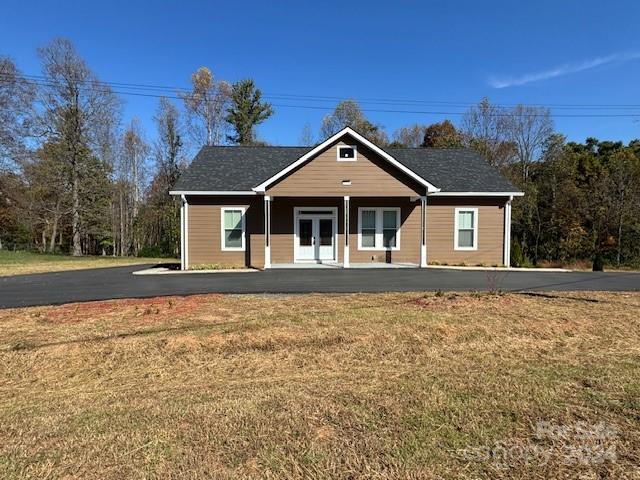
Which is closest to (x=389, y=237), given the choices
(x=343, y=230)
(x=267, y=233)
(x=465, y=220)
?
(x=343, y=230)

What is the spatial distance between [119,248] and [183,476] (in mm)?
37110

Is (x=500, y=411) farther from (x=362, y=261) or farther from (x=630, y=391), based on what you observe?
(x=362, y=261)

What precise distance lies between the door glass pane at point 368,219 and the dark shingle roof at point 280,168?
10.1 ft

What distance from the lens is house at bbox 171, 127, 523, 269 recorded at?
53.3 feet

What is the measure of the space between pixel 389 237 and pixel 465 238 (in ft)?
10.8

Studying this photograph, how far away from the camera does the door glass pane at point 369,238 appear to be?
697 inches

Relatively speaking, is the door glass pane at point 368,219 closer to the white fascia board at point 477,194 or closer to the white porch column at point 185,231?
the white fascia board at point 477,194

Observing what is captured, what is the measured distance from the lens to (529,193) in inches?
1079

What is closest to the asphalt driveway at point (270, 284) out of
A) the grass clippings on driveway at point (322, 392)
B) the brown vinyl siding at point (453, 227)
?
the grass clippings on driveway at point (322, 392)

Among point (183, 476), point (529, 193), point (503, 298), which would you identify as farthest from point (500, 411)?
point (529, 193)

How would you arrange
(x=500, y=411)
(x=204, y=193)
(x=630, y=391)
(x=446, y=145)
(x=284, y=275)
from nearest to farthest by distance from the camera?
(x=500, y=411)
(x=630, y=391)
(x=284, y=275)
(x=204, y=193)
(x=446, y=145)

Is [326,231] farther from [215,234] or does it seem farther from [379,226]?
[215,234]

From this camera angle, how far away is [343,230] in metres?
17.8

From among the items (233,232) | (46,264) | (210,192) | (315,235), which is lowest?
A: (46,264)
